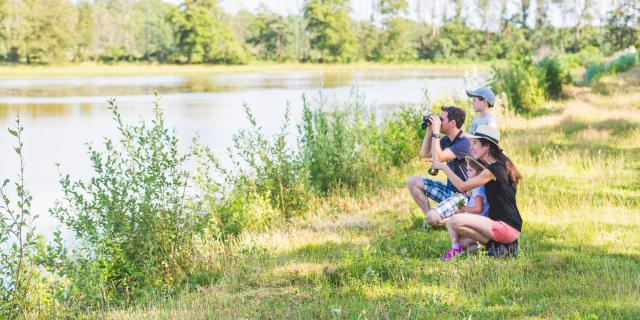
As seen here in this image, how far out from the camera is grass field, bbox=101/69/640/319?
4.59 m

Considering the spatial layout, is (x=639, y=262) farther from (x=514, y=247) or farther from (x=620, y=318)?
(x=620, y=318)

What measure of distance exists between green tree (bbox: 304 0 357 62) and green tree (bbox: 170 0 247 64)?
9944mm

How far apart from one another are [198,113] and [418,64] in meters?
49.8

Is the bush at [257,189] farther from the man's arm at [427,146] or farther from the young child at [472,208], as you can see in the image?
the young child at [472,208]

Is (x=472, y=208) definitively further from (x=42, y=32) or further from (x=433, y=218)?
(x=42, y=32)


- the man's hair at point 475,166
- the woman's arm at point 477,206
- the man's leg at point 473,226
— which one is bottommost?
the man's leg at point 473,226

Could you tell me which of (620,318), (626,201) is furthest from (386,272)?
(626,201)

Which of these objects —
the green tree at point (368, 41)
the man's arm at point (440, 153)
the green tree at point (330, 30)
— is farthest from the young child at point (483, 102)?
the green tree at point (368, 41)

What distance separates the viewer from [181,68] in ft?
209

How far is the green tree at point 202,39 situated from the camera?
6950 cm

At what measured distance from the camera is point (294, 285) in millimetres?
5480

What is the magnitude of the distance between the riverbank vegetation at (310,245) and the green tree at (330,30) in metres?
63.6

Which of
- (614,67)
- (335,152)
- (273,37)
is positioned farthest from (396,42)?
(335,152)

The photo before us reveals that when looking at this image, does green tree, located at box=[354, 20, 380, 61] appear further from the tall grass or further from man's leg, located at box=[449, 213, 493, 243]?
man's leg, located at box=[449, 213, 493, 243]
